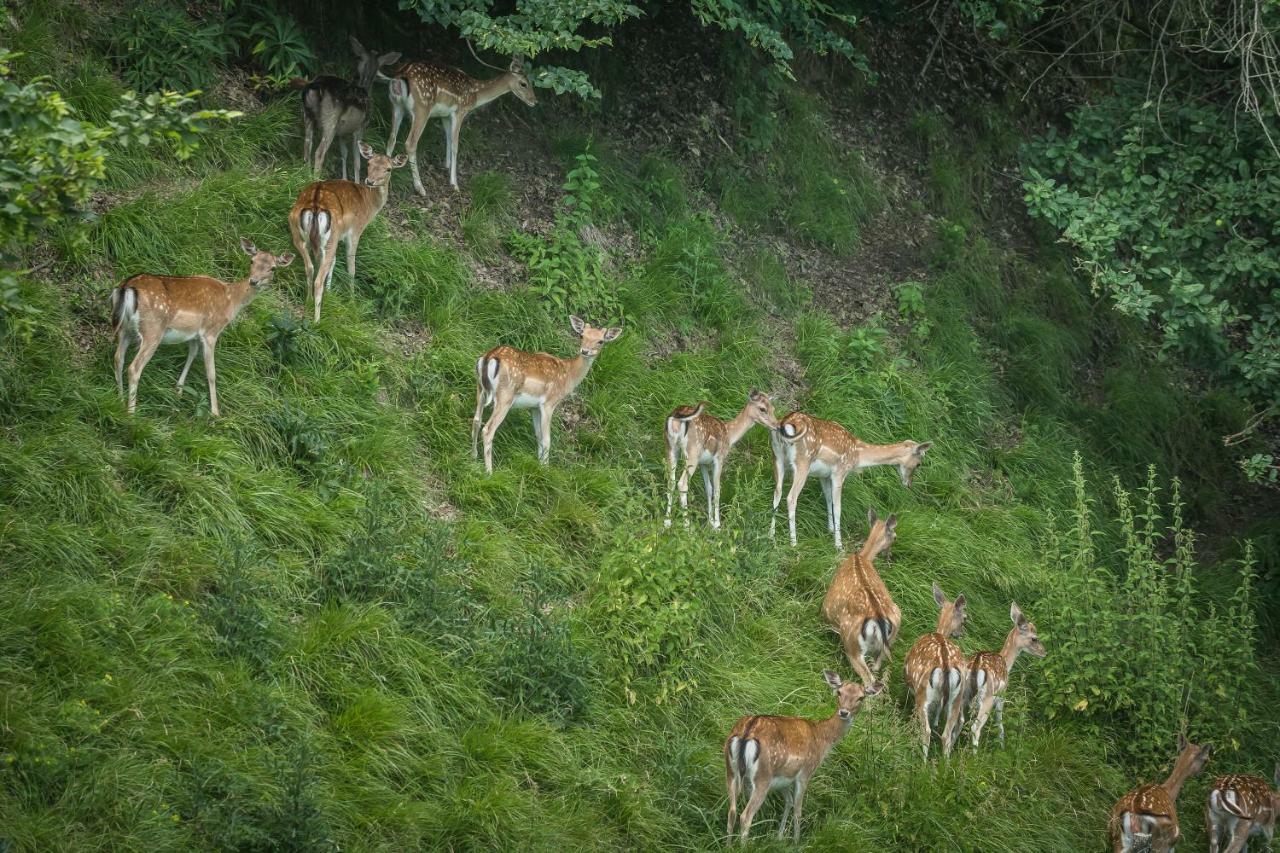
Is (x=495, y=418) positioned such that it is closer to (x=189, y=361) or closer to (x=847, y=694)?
(x=189, y=361)

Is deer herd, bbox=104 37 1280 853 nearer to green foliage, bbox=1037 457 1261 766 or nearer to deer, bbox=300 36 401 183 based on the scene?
deer, bbox=300 36 401 183

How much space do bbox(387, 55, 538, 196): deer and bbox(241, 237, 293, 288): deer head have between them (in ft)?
7.24

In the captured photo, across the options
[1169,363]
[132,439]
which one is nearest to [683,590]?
[132,439]

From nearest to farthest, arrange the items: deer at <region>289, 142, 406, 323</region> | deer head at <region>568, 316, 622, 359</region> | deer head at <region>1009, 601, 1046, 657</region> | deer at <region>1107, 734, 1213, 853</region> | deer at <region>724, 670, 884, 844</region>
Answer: deer at <region>724, 670, 884, 844</region>, deer at <region>1107, 734, 1213, 853</region>, deer at <region>289, 142, 406, 323</region>, deer head at <region>1009, 601, 1046, 657</region>, deer head at <region>568, 316, 622, 359</region>

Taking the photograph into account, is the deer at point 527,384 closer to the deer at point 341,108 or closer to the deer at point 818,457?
the deer at point 818,457

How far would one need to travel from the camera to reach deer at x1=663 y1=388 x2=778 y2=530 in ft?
37.0

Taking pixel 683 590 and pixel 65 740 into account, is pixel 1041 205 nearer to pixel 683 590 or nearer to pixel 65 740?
pixel 683 590

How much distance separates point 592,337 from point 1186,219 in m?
5.85

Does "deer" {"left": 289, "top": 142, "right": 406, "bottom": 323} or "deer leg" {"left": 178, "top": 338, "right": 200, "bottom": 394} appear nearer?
"deer leg" {"left": 178, "top": 338, "right": 200, "bottom": 394}

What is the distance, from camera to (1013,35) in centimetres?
1734

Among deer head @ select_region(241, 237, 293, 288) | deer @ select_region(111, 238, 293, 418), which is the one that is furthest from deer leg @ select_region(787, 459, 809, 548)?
deer @ select_region(111, 238, 293, 418)

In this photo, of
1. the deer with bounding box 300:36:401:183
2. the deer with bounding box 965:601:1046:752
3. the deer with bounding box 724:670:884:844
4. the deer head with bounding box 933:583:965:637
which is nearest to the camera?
the deer with bounding box 724:670:884:844

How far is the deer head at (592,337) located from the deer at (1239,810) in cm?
542

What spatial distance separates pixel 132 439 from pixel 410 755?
2.77 metres
